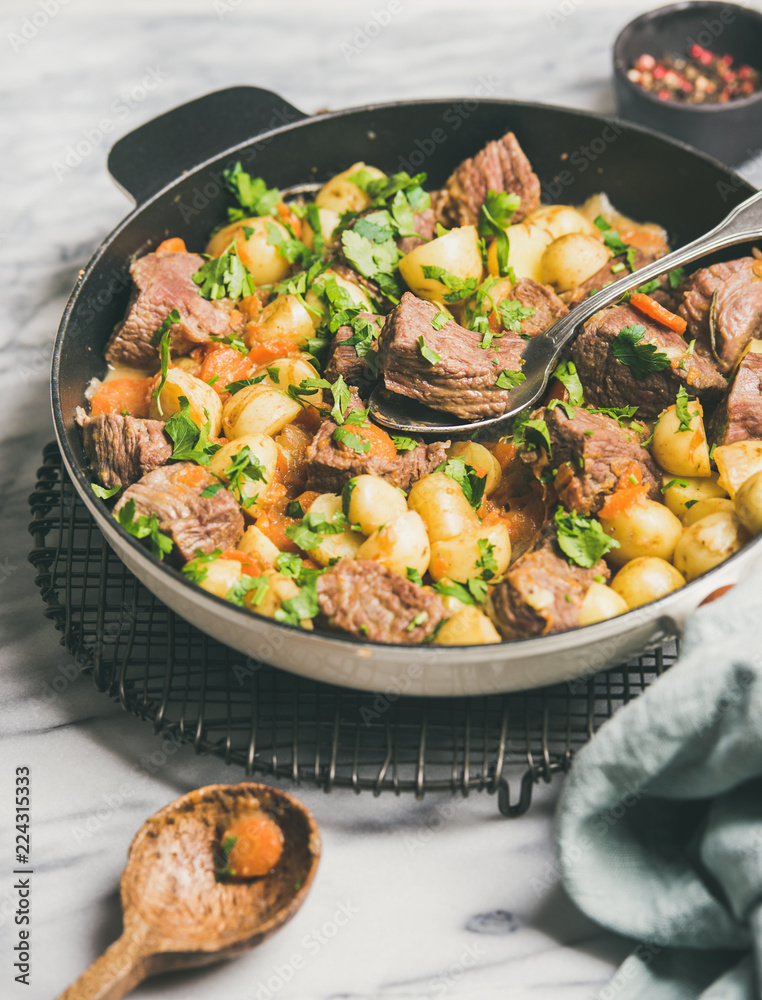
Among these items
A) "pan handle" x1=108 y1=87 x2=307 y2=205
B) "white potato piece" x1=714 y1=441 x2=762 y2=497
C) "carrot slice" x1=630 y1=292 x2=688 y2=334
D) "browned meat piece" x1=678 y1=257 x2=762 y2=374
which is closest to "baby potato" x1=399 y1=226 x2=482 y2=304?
"carrot slice" x1=630 y1=292 x2=688 y2=334

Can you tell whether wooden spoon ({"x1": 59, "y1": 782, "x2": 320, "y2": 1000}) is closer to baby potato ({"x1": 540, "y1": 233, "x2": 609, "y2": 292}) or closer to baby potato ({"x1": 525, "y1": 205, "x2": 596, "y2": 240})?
baby potato ({"x1": 540, "y1": 233, "x2": 609, "y2": 292})

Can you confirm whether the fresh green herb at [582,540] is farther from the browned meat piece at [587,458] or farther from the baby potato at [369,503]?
the baby potato at [369,503]

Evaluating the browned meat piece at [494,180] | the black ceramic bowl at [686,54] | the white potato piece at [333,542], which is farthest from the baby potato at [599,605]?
the black ceramic bowl at [686,54]

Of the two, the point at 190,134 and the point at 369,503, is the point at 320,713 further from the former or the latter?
the point at 190,134

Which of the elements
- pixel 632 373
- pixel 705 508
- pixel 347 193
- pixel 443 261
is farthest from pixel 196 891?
pixel 347 193

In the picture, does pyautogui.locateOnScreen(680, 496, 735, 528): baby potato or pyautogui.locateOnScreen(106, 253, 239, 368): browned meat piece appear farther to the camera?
pyautogui.locateOnScreen(106, 253, 239, 368): browned meat piece

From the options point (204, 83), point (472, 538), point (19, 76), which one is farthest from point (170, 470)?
point (19, 76)

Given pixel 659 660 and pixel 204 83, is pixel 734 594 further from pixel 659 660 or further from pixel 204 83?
pixel 204 83

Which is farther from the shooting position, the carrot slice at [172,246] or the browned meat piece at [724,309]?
the carrot slice at [172,246]
